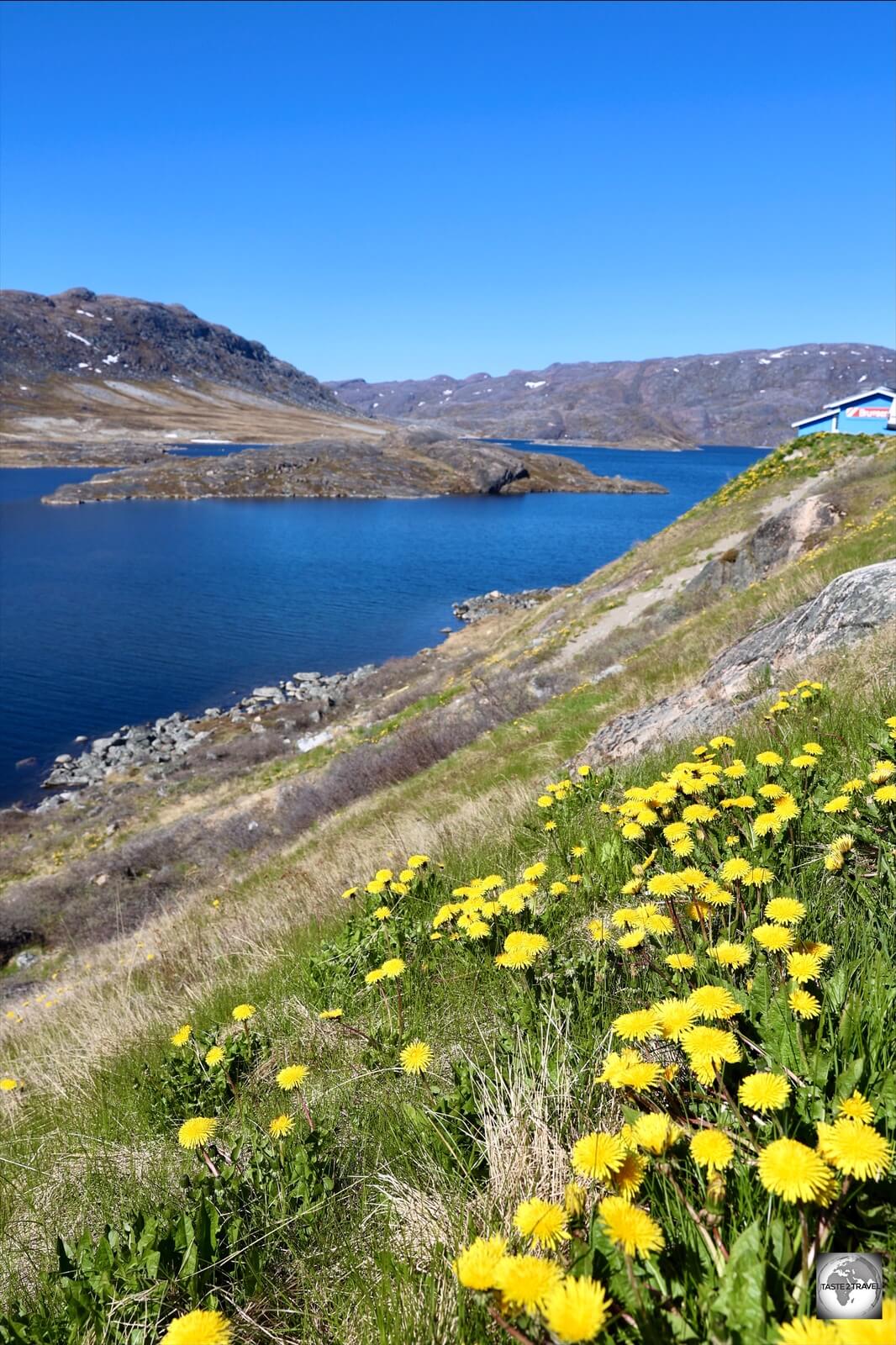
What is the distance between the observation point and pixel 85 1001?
6871 mm

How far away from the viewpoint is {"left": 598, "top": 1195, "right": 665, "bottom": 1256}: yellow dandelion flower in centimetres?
133

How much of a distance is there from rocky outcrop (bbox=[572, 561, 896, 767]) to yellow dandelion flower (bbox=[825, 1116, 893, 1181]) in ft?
16.6

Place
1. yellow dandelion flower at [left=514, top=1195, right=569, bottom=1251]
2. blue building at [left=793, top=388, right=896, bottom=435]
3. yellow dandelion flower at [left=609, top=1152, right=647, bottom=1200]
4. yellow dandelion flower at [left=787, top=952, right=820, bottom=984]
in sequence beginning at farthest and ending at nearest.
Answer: blue building at [left=793, top=388, right=896, bottom=435] → yellow dandelion flower at [left=787, top=952, right=820, bottom=984] → yellow dandelion flower at [left=609, top=1152, right=647, bottom=1200] → yellow dandelion flower at [left=514, top=1195, right=569, bottom=1251]

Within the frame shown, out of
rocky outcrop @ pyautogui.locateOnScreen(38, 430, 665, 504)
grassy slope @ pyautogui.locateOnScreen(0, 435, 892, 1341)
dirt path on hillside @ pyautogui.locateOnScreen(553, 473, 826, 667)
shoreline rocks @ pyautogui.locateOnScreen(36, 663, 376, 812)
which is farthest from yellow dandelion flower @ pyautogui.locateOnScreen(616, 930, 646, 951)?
rocky outcrop @ pyautogui.locateOnScreen(38, 430, 665, 504)

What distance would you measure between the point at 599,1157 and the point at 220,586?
2019 inches

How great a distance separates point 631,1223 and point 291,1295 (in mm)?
1242

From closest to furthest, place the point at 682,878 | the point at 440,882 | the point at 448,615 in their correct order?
1. the point at 682,878
2. the point at 440,882
3. the point at 448,615

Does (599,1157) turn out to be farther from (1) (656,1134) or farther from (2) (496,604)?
(2) (496,604)

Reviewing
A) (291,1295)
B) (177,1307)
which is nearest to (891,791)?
(291,1295)

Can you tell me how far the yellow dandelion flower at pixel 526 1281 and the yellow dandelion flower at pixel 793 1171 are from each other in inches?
16.4

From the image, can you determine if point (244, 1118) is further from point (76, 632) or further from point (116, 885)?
point (76, 632)

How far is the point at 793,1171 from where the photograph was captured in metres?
1.32

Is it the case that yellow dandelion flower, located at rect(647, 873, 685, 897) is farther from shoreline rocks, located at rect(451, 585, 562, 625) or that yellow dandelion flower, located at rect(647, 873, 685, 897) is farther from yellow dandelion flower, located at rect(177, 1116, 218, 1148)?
shoreline rocks, located at rect(451, 585, 562, 625)

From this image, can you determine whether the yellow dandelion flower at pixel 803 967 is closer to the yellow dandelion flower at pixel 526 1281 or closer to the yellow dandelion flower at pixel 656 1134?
the yellow dandelion flower at pixel 656 1134
